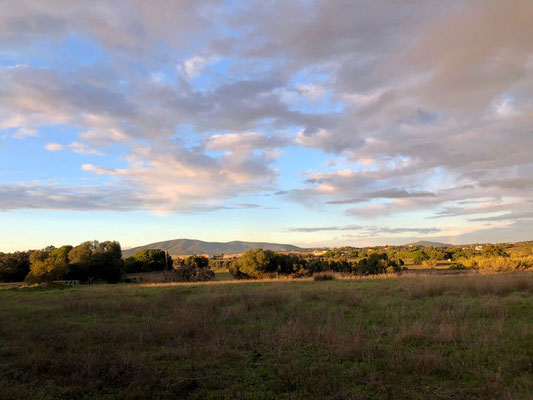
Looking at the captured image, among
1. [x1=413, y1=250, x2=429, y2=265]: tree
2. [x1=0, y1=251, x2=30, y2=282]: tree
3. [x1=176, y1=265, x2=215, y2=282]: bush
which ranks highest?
[x1=0, y1=251, x2=30, y2=282]: tree

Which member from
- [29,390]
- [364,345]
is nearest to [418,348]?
[364,345]

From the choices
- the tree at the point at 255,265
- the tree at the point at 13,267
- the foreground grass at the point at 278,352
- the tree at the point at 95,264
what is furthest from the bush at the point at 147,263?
the foreground grass at the point at 278,352

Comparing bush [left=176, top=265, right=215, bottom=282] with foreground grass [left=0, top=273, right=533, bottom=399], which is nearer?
foreground grass [left=0, top=273, right=533, bottom=399]

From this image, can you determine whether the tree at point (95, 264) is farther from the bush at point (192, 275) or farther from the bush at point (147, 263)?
the bush at point (147, 263)

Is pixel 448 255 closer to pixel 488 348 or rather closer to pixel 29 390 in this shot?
pixel 488 348

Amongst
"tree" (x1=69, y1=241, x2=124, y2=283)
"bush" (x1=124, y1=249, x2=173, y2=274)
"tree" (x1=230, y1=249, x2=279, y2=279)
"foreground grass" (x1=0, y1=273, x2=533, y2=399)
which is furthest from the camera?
"bush" (x1=124, y1=249, x2=173, y2=274)

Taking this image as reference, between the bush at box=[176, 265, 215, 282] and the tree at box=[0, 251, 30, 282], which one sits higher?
the tree at box=[0, 251, 30, 282]

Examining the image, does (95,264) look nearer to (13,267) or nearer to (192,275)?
(13,267)

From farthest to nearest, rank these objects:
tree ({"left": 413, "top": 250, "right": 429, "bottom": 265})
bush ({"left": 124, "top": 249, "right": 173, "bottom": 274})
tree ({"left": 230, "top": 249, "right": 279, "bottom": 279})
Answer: tree ({"left": 413, "top": 250, "right": 429, "bottom": 265}), bush ({"left": 124, "top": 249, "right": 173, "bottom": 274}), tree ({"left": 230, "top": 249, "right": 279, "bottom": 279})

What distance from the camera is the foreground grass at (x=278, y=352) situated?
216 inches

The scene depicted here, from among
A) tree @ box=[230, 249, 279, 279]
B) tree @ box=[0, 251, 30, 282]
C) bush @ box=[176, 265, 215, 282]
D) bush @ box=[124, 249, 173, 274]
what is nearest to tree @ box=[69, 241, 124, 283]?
tree @ box=[0, 251, 30, 282]

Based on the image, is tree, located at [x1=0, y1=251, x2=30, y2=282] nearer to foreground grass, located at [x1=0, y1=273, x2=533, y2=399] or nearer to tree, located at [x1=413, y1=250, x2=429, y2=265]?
foreground grass, located at [x1=0, y1=273, x2=533, y2=399]

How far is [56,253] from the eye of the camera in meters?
44.9

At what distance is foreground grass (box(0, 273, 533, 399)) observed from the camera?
18.0 ft
